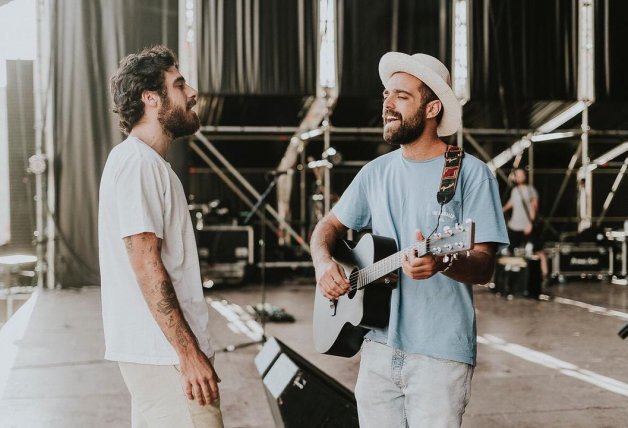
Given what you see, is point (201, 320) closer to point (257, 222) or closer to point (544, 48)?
point (257, 222)

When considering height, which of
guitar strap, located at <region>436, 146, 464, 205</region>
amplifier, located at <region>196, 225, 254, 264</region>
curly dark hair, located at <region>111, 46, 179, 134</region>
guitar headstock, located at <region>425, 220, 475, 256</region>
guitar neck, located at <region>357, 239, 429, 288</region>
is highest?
curly dark hair, located at <region>111, 46, 179, 134</region>

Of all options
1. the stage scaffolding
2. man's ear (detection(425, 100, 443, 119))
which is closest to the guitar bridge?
man's ear (detection(425, 100, 443, 119))

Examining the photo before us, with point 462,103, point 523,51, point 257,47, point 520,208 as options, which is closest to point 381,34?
point 462,103

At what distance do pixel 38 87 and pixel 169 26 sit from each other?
2.46m

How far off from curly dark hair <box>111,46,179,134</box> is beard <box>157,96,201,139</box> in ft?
0.14

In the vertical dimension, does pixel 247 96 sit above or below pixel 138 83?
above

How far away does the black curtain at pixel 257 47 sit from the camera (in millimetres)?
12422

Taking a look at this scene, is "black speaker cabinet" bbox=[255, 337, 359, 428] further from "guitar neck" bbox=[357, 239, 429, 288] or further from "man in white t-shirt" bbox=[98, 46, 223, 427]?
"man in white t-shirt" bbox=[98, 46, 223, 427]

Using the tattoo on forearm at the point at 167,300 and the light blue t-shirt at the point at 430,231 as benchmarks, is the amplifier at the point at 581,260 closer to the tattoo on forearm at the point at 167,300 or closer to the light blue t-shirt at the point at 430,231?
the light blue t-shirt at the point at 430,231

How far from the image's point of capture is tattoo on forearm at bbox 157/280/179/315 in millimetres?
2082

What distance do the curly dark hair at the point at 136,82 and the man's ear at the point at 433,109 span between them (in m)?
0.94

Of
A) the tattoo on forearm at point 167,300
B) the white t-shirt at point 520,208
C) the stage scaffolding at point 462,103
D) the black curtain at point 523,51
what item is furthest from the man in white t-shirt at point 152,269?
the black curtain at point 523,51

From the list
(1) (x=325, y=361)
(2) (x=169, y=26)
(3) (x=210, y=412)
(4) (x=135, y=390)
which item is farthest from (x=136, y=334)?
(2) (x=169, y=26)

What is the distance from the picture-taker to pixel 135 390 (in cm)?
216
